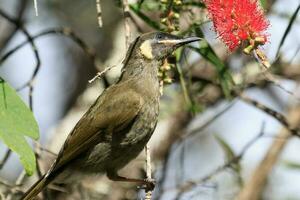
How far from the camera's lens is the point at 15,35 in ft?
20.7

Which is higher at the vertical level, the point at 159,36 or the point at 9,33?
the point at 9,33

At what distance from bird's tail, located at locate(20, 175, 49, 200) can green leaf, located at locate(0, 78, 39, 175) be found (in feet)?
2.98

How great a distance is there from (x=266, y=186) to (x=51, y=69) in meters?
2.85

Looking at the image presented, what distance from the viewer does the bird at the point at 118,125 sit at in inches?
171

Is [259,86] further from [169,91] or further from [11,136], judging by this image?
[11,136]

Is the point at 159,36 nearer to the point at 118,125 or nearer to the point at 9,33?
the point at 118,125

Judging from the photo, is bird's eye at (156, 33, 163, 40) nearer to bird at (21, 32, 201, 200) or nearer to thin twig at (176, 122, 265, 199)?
bird at (21, 32, 201, 200)

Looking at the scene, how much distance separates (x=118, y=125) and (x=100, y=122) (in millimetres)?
115

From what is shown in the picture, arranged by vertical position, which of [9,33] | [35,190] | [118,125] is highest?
[9,33]

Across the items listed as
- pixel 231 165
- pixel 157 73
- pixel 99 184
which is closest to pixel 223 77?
pixel 157 73

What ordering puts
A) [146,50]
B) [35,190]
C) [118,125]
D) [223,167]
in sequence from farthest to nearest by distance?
[223,167]
[146,50]
[118,125]
[35,190]

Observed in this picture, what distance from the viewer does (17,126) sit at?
3.38 meters

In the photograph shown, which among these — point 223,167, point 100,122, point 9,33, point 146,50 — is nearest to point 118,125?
point 100,122

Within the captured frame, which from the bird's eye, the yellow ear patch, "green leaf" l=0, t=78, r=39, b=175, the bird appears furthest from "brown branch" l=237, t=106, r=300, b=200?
"green leaf" l=0, t=78, r=39, b=175
